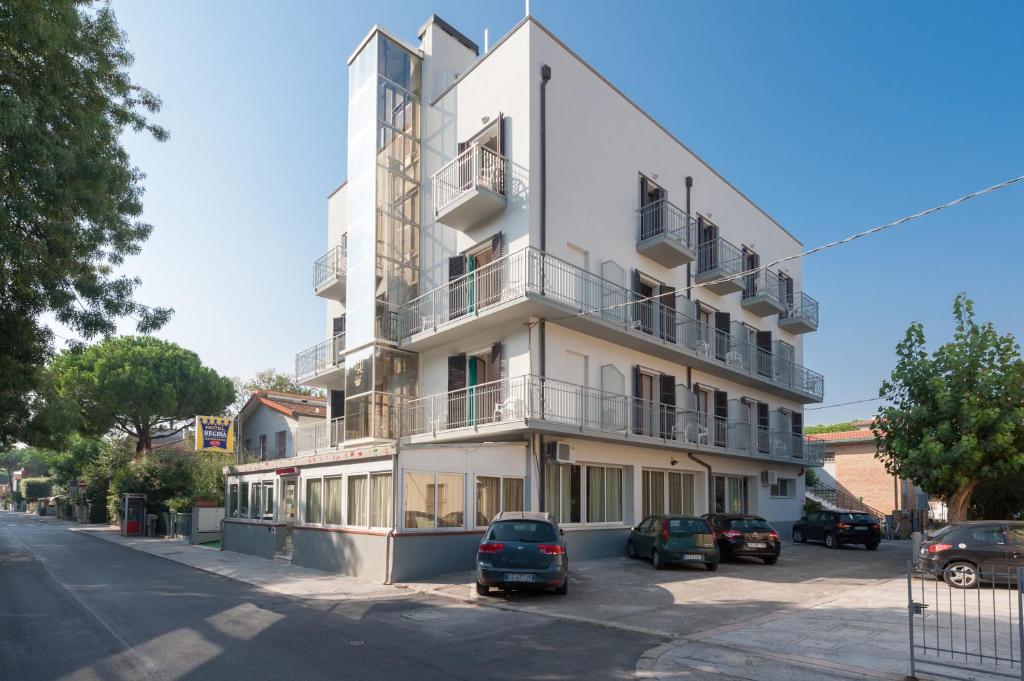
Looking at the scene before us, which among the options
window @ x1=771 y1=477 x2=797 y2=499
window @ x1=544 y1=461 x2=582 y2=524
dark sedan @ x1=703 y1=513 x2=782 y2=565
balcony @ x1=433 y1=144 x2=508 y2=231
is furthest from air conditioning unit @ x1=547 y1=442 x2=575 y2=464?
window @ x1=771 y1=477 x2=797 y2=499

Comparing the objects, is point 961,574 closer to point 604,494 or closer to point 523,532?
point 604,494

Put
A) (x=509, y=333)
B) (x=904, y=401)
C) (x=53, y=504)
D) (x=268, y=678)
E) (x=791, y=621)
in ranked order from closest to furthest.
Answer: (x=268, y=678)
(x=791, y=621)
(x=509, y=333)
(x=904, y=401)
(x=53, y=504)

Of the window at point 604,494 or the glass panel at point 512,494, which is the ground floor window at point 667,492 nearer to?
the window at point 604,494

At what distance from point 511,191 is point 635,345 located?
6071mm

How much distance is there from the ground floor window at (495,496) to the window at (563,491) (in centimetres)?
80

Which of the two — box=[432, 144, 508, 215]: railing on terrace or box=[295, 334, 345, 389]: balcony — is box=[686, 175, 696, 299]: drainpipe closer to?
box=[432, 144, 508, 215]: railing on terrace

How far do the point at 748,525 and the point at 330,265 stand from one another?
17.6m

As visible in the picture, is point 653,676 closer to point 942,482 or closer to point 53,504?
point 942,482

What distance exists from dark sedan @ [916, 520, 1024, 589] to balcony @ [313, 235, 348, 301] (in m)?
20.1

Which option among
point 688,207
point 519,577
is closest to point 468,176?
point 688,207

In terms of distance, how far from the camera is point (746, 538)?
19031 millimetres

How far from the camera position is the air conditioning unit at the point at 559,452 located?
18.4 metres

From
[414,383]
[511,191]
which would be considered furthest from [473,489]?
[511,191]

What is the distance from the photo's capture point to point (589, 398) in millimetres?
19609
